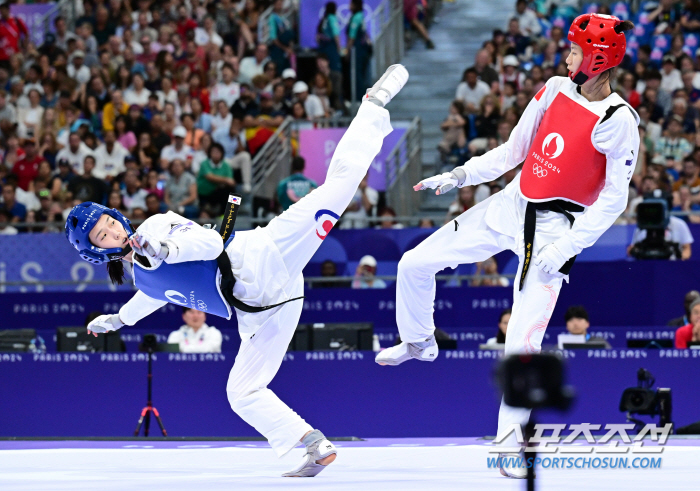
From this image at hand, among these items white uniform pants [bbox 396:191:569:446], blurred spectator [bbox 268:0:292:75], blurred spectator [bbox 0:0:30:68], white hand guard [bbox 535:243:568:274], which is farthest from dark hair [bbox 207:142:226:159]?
white hand guard [bbox 535:243:568:274]

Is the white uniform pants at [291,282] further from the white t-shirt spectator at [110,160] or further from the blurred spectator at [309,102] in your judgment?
the white t-shirt spectator at [110,160]

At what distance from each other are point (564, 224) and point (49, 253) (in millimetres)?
8063

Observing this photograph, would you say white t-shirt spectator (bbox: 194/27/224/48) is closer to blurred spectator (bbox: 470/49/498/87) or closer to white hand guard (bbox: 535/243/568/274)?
blurred spectator (bbox: 470/49/498/87)

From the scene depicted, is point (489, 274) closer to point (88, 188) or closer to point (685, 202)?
point (685, 202)

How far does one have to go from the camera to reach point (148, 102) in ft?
50.7

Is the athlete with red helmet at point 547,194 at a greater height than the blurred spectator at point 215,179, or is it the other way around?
the athlete with red helmet at point 547,194

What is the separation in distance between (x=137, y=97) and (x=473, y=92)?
516 cm

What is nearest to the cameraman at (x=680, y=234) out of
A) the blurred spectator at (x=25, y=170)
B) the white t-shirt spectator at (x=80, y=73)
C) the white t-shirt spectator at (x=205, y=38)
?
the white t-shirt spectator at (x=205, y=38)

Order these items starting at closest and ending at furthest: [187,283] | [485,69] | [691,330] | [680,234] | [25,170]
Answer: [187,283]
[691,330]
[680,234]
[25,170]
[485,69]

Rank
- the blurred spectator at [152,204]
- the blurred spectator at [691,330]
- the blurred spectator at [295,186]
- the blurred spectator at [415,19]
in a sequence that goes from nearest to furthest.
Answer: the blurred spectator at [691,330] → the blurred spectator at [295,186] → the blurred spectator at [152,204] → the blurred spectator at [415,19]

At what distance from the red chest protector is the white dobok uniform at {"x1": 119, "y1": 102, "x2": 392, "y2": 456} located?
1.15 meters

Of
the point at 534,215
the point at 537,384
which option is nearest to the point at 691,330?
the point at 534,215

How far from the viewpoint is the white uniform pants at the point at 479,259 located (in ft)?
18.7

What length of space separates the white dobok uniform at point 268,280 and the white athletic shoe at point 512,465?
112cm
